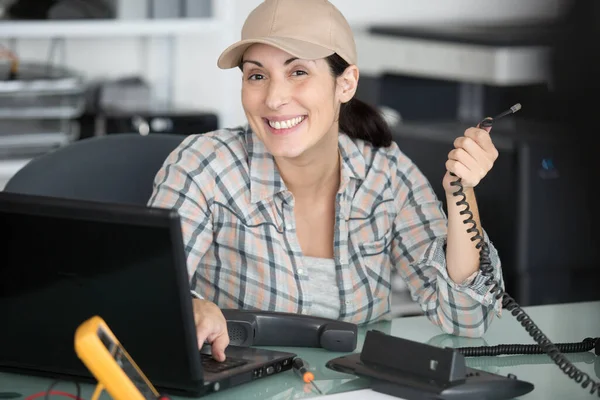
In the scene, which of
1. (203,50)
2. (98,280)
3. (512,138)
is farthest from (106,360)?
(203,50)

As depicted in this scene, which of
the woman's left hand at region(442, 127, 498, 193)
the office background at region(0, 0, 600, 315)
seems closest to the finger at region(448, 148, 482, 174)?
the woman's left hand at region(442, 127, 498, 193)

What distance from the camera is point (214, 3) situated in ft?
10.7

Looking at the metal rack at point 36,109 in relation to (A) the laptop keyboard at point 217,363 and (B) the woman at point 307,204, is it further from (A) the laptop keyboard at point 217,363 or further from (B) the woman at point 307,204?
(A) the laptop keyboard at point 217,363

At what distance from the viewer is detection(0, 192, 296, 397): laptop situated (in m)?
1.21

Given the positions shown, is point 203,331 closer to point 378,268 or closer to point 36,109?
point 378,268

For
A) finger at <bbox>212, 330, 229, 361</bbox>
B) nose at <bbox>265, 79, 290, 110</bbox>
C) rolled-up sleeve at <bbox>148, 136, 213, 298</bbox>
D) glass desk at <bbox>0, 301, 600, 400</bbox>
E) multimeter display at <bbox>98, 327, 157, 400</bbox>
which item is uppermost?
nose at <bbox>265, 79, 290, 110</bbox>

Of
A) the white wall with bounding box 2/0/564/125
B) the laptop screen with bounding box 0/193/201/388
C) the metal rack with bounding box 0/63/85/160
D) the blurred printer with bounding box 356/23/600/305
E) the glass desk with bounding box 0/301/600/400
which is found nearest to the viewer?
the laptop screen with bounding box 0/193/201/388

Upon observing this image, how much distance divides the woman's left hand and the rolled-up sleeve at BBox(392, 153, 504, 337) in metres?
0.15

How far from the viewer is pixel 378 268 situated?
1.89m

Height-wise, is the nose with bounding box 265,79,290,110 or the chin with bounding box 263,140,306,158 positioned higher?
the nose with bounding box 265,79,290,110

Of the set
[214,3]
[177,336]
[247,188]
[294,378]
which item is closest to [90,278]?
[177,336]

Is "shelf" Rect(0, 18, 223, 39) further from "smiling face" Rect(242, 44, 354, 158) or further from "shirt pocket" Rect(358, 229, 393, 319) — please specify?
"shirt pocket" Rect(358, 229, 393, 319)

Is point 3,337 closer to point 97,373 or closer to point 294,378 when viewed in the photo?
point 97,373

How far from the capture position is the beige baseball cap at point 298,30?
1733 millimetres
